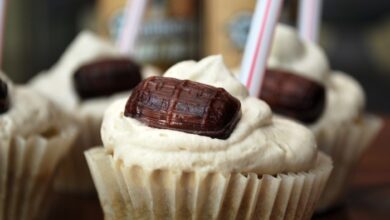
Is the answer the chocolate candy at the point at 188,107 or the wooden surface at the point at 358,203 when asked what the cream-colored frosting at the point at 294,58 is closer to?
the wooden surface at the point at 358,203

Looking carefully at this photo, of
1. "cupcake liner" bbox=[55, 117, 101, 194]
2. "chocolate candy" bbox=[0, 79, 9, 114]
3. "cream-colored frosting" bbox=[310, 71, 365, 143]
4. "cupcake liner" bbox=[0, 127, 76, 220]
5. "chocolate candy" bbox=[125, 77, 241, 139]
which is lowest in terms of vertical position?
"cupcake liner" bbox=[55, 117, 101, 194]

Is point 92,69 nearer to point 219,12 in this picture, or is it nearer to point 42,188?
point 42,188

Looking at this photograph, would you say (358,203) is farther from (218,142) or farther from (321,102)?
(218,142)

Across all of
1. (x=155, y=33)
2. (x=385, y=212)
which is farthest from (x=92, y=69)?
(x=155, y=33)

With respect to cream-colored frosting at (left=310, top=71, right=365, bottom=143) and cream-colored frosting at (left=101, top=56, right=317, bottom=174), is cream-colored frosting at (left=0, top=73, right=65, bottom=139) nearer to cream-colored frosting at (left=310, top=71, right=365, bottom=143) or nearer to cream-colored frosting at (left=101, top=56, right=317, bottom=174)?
cream-colored frosting at (left=101, top=56, right=317, bottom=174)

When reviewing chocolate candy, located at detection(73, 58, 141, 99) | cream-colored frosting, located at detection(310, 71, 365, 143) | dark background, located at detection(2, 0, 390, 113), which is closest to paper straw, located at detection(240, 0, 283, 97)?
cream-colored frosting, located at detection(310, 71, 365, 143)

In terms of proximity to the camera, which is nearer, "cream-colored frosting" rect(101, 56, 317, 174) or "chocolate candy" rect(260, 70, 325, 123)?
"cream-colored frosting" rect(101, 56, 317, 174)

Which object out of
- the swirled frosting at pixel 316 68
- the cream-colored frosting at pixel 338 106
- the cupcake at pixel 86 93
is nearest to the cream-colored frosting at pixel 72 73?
the cupcake at pixel 86 93
